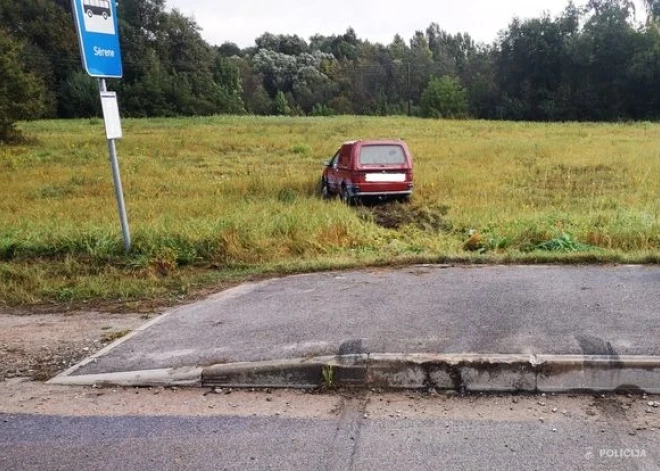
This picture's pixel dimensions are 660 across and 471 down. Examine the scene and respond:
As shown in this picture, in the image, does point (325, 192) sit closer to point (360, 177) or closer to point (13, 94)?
point (360, 177)

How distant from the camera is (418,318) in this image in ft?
14.6

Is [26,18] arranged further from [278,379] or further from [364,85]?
[278,379]

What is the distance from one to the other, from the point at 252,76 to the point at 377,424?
90429 mm

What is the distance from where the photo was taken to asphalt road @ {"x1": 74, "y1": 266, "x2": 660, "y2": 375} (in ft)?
12.8

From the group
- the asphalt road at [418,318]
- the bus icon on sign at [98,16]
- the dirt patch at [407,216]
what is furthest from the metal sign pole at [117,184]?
the dirt patch at [407,216]

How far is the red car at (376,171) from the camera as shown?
1093 centimetres

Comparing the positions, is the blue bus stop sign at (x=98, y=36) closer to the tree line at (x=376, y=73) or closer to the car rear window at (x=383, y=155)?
the car rear window at (x=383, y=155)

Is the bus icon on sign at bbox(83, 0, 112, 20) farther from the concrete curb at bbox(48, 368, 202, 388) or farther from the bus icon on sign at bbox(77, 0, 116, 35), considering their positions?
the concrete curb at bbox(48, 368, 202, 388)

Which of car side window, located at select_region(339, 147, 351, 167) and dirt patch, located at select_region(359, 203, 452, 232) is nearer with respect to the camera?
dirt patch, located at select_region(359, 203, 452, 232)

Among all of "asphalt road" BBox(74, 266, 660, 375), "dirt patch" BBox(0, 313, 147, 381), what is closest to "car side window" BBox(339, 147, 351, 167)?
"asphalt road" BBox(74, 266, 660, 375)

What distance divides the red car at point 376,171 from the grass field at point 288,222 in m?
0.39

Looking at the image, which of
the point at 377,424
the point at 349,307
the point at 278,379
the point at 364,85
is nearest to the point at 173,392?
the point at 278,379

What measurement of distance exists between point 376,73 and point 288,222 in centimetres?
8282

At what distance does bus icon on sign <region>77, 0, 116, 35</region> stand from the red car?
5.64 meters
